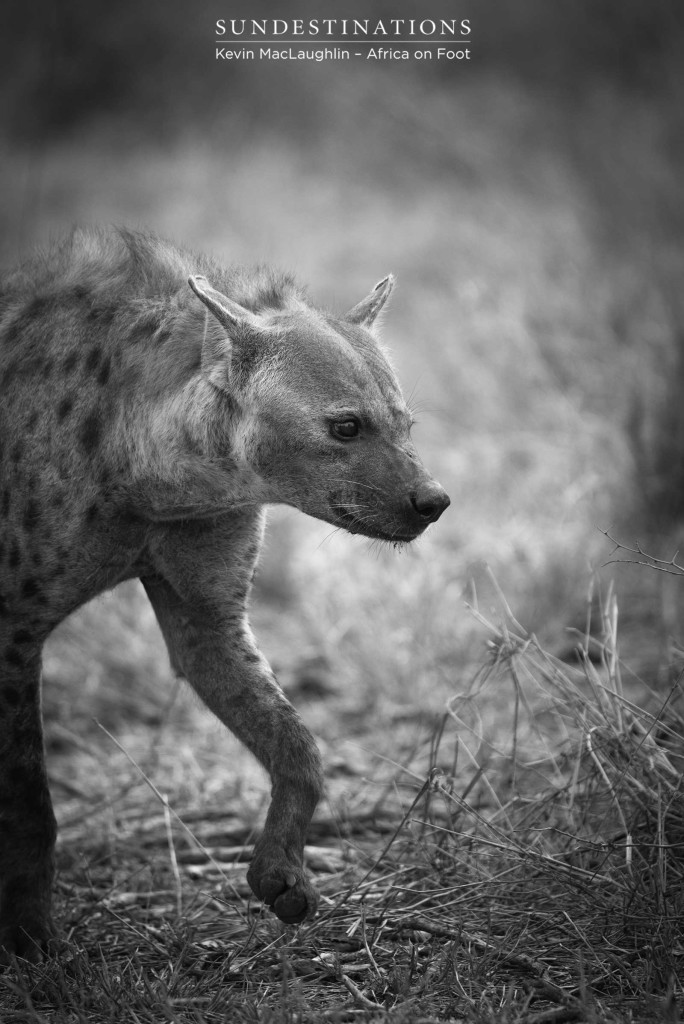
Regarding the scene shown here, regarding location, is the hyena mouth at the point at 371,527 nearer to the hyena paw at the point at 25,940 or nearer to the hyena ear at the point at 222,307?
the hyena ear at the point at 222,307

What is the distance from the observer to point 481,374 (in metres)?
7.56

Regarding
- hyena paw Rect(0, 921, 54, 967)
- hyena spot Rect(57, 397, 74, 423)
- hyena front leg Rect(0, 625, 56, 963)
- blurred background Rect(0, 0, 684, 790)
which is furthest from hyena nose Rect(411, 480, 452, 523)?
hyena paw Rect(0, 921, 54, 967)

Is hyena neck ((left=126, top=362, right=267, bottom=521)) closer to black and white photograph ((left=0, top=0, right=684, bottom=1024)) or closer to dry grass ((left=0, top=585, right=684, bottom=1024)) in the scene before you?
black and white photograph ((left=0, top=0, right=684, bottom=1024))

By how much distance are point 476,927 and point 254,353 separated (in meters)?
1.39

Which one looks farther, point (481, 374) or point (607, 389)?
point (481, 374)

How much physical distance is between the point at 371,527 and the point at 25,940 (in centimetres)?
128

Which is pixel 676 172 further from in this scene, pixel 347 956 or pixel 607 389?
pixel 347 956

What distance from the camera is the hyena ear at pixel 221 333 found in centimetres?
269

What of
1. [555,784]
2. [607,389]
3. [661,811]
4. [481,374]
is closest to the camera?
[661,811]

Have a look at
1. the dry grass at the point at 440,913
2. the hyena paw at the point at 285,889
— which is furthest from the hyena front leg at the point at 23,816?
the hyena paw at the point at 285,889

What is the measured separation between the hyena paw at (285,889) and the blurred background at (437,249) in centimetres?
115

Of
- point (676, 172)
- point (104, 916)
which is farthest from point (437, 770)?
point (676, 172)

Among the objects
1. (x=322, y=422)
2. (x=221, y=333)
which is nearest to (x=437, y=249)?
(x=221, y=333)

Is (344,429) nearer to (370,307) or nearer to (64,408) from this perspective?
(370,307)
